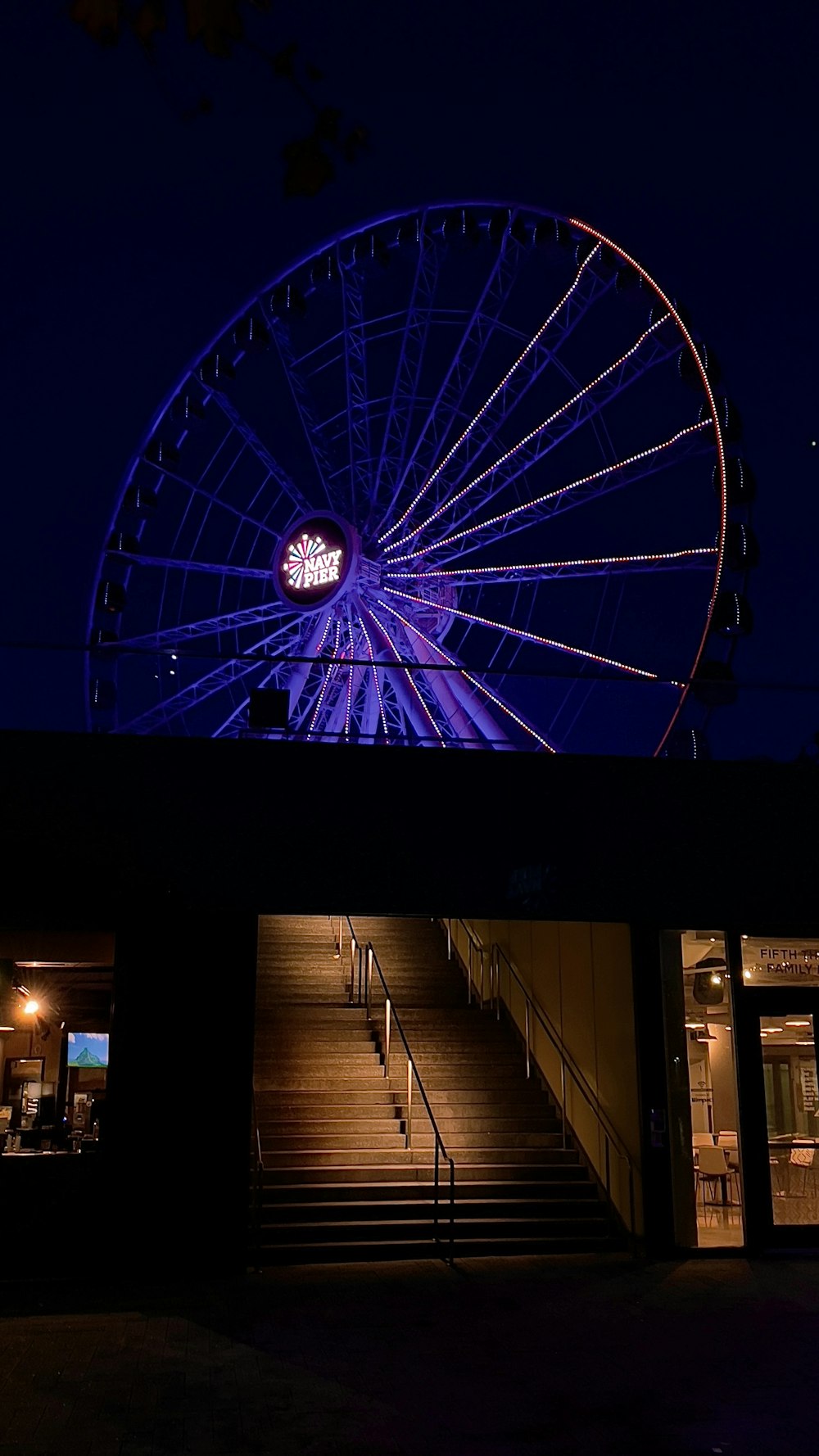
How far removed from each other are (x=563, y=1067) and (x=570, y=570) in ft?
22.2

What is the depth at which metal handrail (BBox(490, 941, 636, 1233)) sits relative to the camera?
10.6m

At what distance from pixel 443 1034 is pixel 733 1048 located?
4082mm

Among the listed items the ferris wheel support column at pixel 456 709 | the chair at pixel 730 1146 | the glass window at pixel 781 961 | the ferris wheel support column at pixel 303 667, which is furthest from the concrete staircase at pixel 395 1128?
the ferris wheel support column at pixel 303 667

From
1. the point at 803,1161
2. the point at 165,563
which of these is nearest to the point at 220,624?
the point at 165,563

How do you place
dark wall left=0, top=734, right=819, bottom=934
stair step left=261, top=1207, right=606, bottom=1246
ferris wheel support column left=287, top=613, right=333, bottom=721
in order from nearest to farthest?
dark wall left=0, top=734, right=819, bottom=934, stair step left=261, top=1207, right=606, bottom=1246, ferris wheel support column left=287, top=613, right=333, bottom=721

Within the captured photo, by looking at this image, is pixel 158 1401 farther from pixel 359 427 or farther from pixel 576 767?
pixel 359 427

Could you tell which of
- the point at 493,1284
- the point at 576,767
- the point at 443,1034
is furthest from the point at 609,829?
the point at 443,1034

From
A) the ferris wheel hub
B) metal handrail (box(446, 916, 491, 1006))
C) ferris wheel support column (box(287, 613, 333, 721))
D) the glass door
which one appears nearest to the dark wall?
the glass door

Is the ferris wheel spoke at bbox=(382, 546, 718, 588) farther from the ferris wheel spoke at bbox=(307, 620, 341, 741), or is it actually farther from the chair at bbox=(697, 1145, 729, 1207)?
the chair at bbox=(697, 1145, 729, 1207)

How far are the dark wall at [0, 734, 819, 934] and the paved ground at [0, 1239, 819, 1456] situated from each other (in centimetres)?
266

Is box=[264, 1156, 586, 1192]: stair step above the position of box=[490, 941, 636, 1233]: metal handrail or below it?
below

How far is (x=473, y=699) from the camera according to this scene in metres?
14.8

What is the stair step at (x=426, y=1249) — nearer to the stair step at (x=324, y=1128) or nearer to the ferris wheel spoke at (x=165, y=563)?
the stair step at (x=324, y=1128)

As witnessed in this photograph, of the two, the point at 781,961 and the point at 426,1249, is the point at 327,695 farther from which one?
the point at 426,1249
